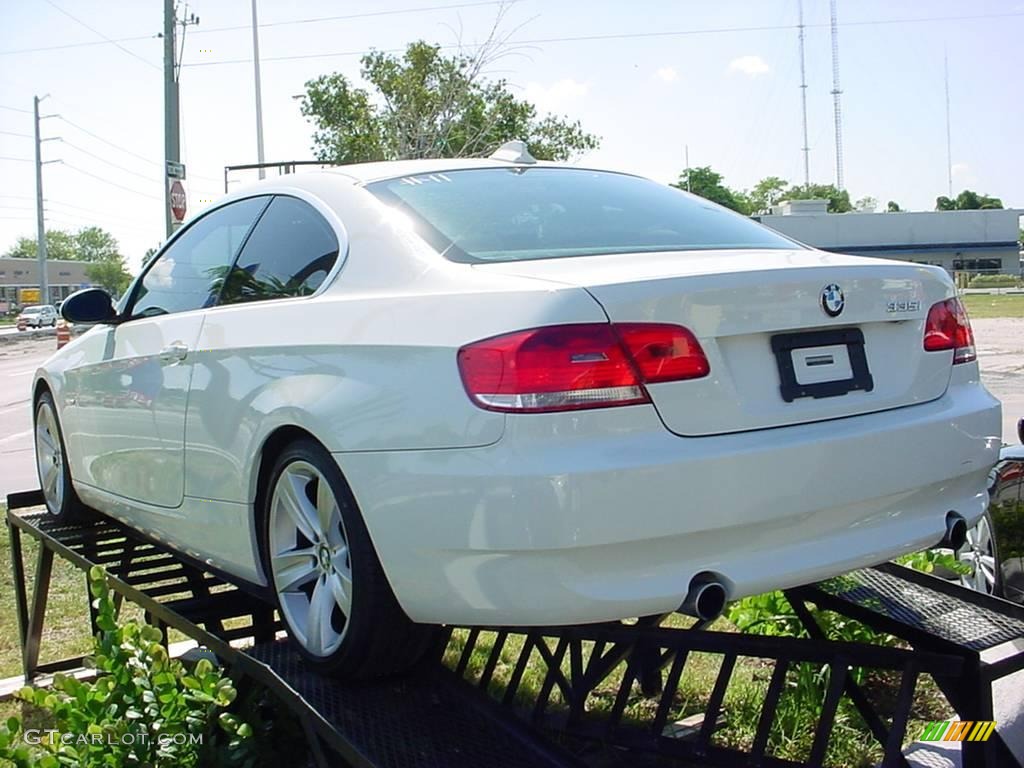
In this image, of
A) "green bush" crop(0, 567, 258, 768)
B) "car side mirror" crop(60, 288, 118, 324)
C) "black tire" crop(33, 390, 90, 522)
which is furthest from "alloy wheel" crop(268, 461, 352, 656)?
"black tire" crop(33, 390, 90, 522)

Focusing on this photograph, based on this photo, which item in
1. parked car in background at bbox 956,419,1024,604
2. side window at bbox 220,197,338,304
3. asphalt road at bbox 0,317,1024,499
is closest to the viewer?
side window at bbox 220,197,338,304

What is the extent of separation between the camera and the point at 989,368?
17.3 metres

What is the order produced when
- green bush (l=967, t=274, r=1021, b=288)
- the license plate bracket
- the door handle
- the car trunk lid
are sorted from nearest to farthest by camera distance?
the car trunk lid → the license plate bracket → the door handle → green bush (l=967, t=274, r=1021, b=288)

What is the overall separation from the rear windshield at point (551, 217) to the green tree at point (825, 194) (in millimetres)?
114787

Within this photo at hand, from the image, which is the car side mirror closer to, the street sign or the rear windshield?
the rear windshield

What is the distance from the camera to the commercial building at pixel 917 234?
60.7 m

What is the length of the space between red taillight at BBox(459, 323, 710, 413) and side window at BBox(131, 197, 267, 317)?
161 centimetres

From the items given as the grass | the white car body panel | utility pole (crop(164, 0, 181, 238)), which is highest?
utility pole (crop(164, 0, 181, 238))

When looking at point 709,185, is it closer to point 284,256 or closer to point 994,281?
point 994,281

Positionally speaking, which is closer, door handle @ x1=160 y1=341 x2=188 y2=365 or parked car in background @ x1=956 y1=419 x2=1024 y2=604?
door handle @ x1=160 y1=341 x2=188 y2=365

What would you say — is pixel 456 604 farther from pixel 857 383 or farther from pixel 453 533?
pixel 857 383

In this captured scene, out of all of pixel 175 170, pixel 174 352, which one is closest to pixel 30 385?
pixel 175 170

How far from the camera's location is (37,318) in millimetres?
58625

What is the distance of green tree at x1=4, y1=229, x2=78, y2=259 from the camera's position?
13812cm
